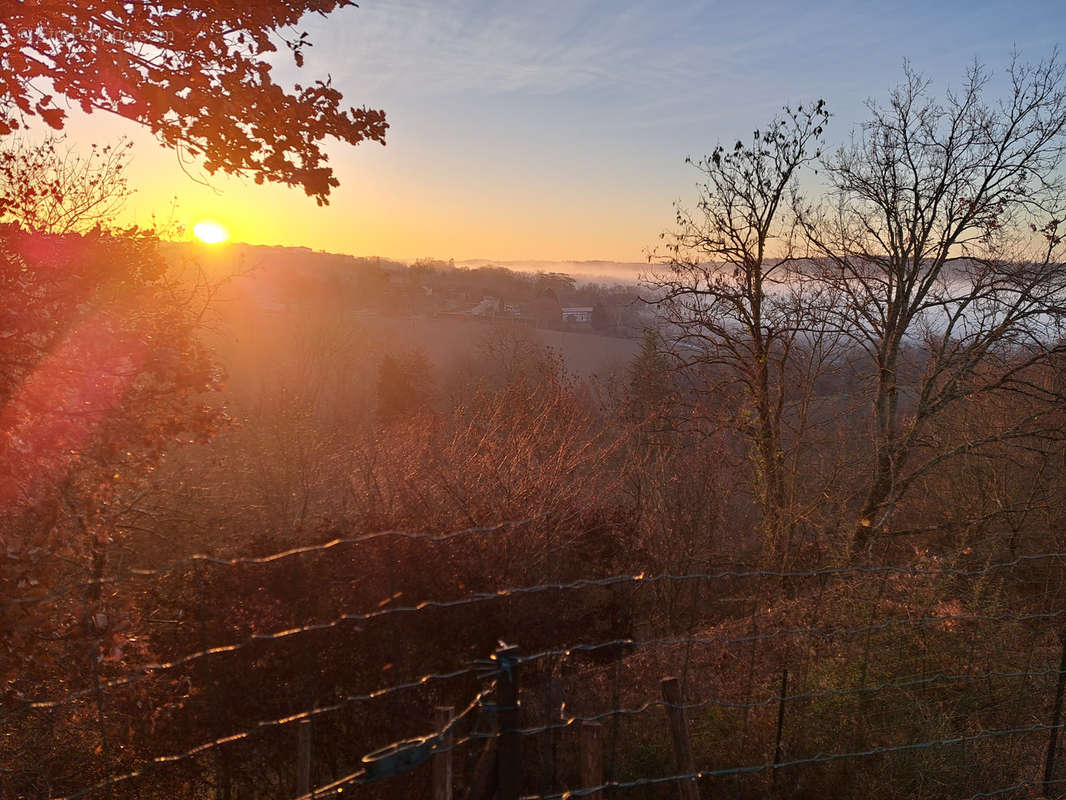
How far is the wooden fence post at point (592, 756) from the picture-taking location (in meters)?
2.71

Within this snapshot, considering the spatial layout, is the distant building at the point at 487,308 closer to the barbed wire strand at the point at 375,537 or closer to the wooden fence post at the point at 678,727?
the barbed wire strand at the point at 375,537

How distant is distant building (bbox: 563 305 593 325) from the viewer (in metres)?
52.7

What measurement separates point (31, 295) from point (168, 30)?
3211mm

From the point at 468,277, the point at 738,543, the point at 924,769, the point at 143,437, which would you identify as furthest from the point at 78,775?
the point at 468,277

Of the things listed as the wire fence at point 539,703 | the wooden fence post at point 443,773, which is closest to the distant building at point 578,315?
the wire fence at point 539,703

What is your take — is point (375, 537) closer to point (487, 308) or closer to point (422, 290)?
point (487, 308)

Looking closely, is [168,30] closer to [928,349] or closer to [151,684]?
[151,684]

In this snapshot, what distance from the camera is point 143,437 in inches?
319

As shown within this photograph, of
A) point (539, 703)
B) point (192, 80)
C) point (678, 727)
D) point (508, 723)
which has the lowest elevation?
point (539, 703)

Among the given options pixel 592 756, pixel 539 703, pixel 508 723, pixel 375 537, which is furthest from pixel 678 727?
pixel 539 703

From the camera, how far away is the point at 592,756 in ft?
8.93

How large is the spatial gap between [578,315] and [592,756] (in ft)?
169

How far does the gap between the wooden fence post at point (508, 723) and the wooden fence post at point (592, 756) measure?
2.24ft

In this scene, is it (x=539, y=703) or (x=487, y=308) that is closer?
(x=539, y=703)
